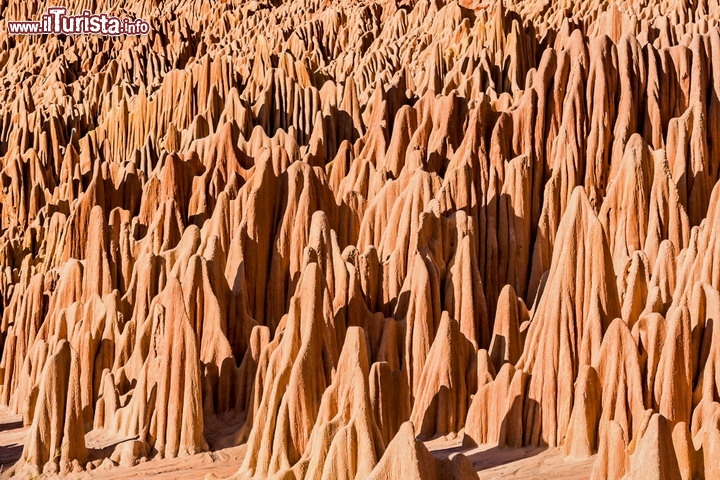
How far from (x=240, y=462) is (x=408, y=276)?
10.5ft

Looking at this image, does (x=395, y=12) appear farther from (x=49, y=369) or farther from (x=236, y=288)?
(x=49, y=369)

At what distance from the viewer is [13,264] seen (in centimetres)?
2253

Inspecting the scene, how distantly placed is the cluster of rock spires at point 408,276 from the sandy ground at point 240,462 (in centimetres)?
19

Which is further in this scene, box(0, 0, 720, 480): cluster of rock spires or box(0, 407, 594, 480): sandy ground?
box(0, 0, 720, 480): cluster of rock spires

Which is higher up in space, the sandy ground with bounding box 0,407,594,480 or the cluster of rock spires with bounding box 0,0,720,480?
the cluster of rock spires with bounding box 0,0,720,480

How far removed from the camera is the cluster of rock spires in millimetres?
11484

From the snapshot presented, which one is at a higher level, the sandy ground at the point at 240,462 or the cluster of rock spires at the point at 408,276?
the cluster of rock spires at the point at 408,276

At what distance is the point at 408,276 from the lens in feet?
47.3

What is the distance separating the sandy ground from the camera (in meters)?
11.3

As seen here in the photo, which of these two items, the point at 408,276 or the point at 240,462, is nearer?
the point at 240,462

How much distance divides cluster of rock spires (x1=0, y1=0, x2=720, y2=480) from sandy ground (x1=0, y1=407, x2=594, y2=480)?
0.19 meters

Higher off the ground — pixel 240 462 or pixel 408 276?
pixel 408 276

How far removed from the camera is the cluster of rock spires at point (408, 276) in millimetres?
11484

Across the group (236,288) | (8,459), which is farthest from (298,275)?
(8,459)
